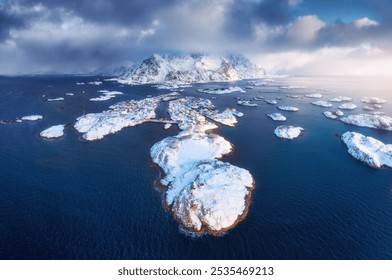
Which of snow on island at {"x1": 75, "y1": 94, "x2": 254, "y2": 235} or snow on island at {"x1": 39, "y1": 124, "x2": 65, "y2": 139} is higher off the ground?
snow on island at {"x1": 39, "y1": 124, "x2": 65, "y2": 139}

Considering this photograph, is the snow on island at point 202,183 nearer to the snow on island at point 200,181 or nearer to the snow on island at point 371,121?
the snow on island at point 200,181

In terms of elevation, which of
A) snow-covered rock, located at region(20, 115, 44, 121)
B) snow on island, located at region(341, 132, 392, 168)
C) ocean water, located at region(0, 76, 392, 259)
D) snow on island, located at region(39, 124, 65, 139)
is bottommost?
ocean water, located at region(0, 76, 392, 259)

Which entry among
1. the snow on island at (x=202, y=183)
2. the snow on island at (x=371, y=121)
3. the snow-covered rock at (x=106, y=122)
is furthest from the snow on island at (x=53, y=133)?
the snow on island at (x=371, y=121)

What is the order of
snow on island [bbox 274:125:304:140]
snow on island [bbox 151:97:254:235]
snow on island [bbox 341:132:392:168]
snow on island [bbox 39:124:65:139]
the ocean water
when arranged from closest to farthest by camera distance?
1. the ocean water
2. snow on island [bbox 151:97:254:235]
3. snow on island [bbox 341:132:392:168]
4. snow on island [bbox 39:124:65:139]
5. snow on island [bbox 274:125:304:140]

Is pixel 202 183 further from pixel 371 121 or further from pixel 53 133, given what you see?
pixel 371 121

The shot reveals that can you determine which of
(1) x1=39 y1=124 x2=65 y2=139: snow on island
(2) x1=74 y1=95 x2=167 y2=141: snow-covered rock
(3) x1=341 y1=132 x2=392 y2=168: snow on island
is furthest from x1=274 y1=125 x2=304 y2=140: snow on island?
(1) x1=39 y1=124 x2=65 y2=139: snow on island

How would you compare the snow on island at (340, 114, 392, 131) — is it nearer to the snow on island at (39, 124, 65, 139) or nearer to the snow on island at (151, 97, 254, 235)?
the snow on island at (151, 97, 254, 235)
